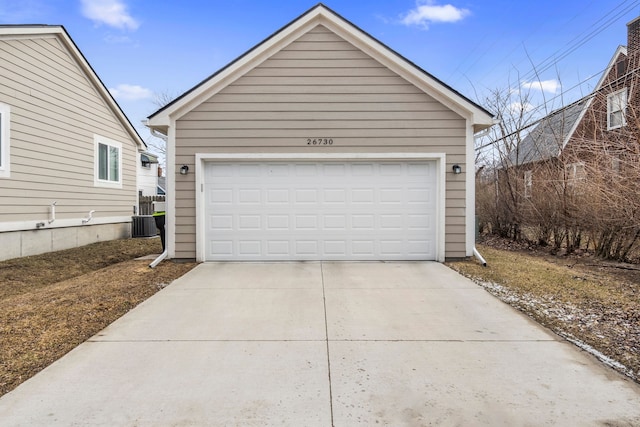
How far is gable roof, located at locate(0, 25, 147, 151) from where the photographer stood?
344 inches

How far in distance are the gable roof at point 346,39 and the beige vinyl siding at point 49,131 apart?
349cm

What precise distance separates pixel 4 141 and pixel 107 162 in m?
4.08

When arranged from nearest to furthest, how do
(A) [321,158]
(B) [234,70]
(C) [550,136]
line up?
(B) [234,70] → (A) [321,158] → (C) [550,136]

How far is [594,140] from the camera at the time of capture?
7.58m

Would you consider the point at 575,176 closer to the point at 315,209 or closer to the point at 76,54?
the point at 315,209

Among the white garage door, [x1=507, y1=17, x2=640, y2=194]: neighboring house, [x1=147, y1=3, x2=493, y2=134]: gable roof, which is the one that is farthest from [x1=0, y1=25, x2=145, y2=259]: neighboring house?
[x1=507, y1=17, x2=640, y2=194]: neighboring house

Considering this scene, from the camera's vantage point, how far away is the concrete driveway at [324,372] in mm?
2600

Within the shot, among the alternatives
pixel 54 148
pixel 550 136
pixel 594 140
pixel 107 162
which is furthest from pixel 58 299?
pixel 550 136

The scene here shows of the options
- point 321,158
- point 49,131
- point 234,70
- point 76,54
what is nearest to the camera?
point 234,70

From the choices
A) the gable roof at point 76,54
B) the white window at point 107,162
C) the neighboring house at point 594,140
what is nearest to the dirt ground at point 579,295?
the neighboring house at point 594,140

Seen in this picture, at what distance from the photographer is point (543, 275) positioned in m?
6.91

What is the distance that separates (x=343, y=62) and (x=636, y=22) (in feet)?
43.8

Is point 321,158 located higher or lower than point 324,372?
higher

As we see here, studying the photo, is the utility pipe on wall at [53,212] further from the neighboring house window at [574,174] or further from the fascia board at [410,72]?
the neighboring house window at [574,174]
